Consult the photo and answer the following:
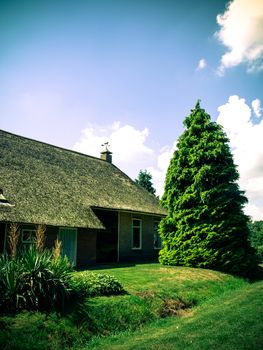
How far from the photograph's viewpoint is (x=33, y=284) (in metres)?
8.84

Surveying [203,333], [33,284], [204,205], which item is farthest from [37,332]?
[204,205]

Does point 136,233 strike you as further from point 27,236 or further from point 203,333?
point 203,333

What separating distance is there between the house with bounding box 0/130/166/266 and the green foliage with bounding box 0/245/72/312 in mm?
5354

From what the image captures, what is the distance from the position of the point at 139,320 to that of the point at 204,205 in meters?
10.2

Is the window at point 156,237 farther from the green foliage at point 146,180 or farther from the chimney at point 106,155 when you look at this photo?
the green foliage at point 146,180

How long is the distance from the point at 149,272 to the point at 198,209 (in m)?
5.00

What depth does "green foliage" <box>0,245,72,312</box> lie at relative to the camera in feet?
27.9

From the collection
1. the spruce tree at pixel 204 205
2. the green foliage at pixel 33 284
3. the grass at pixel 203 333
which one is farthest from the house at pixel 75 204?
the grass at pixel 203 333

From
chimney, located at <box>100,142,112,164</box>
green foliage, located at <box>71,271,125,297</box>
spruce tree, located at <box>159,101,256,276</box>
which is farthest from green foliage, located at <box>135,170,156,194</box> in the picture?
green foliage, located at <box>71,271,125,297</box>

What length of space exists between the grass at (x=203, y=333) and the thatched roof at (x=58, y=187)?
7.91m

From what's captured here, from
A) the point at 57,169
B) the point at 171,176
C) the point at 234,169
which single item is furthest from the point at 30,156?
the point at 234,169

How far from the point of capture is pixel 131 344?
7.66 m

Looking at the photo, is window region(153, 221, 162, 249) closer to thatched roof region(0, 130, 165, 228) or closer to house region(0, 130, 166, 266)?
house region(0, 130, 166, 266)

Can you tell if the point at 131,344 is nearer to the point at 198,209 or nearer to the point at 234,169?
the point at 198,209
